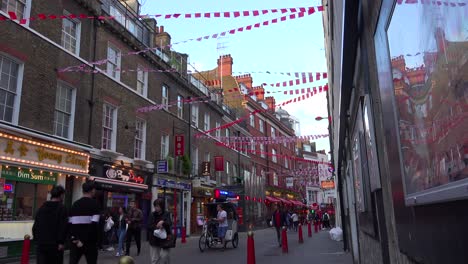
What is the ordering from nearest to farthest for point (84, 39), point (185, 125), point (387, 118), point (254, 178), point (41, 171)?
point (387, 118)
point (41, 171)
point (84, 39)
point (254, 178)
point (185, 125)

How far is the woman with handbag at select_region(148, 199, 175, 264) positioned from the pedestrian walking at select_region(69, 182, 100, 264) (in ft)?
3.66

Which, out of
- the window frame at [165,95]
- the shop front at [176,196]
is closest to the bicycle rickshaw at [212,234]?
the shop front at [176,196]

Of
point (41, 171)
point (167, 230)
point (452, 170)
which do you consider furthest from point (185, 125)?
point (452, 170)

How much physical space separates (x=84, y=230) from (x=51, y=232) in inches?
19.3

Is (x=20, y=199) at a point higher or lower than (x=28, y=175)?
lower

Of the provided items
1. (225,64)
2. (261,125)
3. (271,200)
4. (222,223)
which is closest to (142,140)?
(222,223)

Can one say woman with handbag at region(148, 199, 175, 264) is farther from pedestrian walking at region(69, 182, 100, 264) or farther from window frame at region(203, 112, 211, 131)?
window frame at region(203, 112, 211, 131)

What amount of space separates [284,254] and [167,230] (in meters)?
8.17

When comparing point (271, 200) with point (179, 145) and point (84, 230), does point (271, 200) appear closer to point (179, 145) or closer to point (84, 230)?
point (179, 145)

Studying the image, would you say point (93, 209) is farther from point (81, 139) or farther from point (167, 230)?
point (81, 139)

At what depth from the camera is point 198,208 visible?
2978 cm

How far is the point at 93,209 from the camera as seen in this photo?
263 inches

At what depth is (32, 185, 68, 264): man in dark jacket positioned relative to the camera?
6254 millimetres

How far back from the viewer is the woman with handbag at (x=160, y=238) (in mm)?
7484
